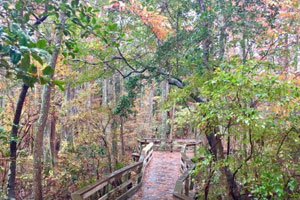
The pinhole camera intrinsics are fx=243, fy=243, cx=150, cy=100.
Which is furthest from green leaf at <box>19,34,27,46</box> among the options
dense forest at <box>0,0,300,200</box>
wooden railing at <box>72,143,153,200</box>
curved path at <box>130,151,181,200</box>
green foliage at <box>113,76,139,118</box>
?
green foliage at <box>113,76,139,118</box>

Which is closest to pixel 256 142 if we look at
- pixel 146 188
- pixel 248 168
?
pixel 248 168

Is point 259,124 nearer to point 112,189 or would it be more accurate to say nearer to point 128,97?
point 112,189

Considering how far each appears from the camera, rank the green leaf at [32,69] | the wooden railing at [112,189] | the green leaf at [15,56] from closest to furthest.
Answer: the green leaf at [15,56] → the green leaf at [32,69] → the wooden railing at [112,189]

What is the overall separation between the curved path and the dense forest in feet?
4.04

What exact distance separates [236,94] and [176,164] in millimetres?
8087

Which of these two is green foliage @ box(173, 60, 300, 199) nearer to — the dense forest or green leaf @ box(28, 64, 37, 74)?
the dense forest

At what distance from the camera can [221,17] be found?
768cm

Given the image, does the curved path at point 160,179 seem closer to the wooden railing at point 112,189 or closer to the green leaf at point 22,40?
the wooden railing at point 112,189

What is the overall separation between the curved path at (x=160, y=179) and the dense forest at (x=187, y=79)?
48.4 inches

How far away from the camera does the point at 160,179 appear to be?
29.6ft

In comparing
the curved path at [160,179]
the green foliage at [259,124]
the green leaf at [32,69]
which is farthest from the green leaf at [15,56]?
the curved path at [160,179]

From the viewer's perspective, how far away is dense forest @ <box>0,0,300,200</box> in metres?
2.88

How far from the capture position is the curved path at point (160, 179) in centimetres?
727

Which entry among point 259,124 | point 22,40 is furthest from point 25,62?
point 259,124
